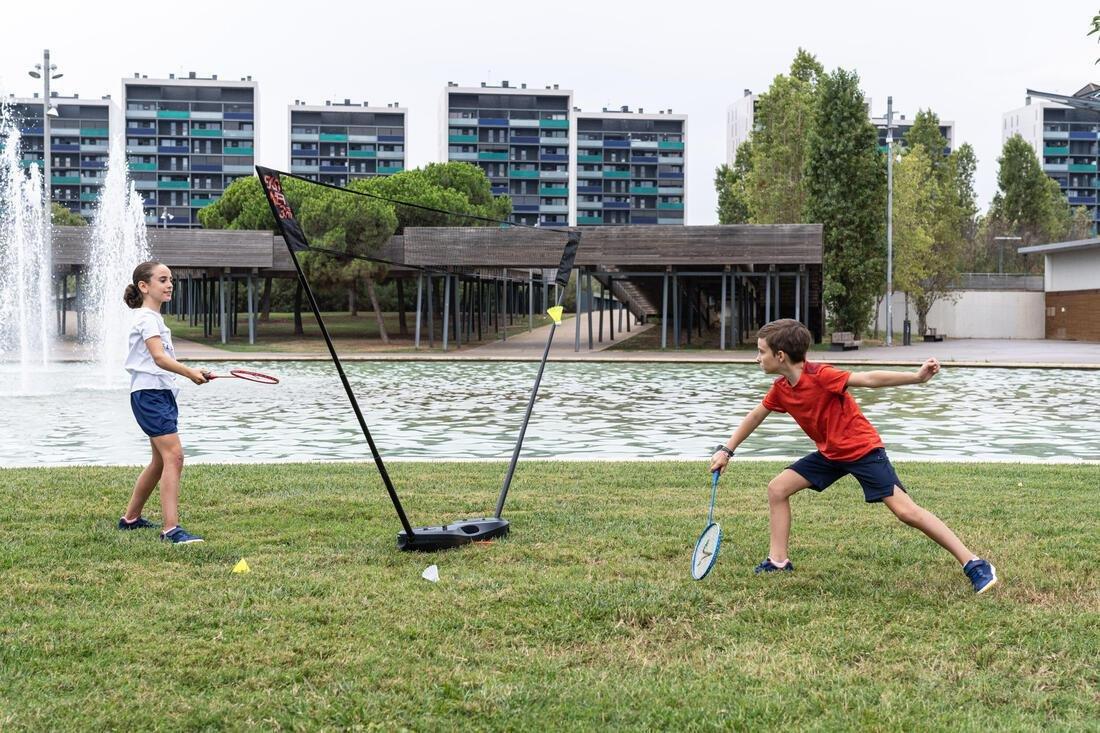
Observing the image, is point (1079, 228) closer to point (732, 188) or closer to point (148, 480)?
point (732, 188)

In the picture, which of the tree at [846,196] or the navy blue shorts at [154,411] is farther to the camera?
the tree at [846,196]

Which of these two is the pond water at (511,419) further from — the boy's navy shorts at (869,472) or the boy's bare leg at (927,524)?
the boy's bare leg at (927,524)

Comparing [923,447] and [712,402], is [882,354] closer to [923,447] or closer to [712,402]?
[712,402]

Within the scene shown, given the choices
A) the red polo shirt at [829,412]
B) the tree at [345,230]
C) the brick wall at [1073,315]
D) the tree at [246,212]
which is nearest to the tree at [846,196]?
the brick wall at [1073,315]

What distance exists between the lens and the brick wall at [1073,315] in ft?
172

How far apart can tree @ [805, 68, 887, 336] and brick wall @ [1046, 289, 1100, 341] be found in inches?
570

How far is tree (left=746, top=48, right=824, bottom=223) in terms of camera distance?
48.8 meters

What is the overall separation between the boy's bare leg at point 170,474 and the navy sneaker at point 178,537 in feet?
0.12

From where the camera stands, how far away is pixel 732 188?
6122 centimetres

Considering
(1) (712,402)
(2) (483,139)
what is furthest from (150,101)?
(1) (712,402)

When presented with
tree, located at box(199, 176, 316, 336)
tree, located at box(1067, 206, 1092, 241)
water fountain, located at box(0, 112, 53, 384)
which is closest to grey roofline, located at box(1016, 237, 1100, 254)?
tree, located at box(199, 176, 316, 336)

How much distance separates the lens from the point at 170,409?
6.63 m

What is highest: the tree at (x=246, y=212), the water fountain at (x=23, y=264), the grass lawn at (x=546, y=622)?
the tree at (x=246, y=212)

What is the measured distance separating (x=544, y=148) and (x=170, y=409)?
124187 millimetres
